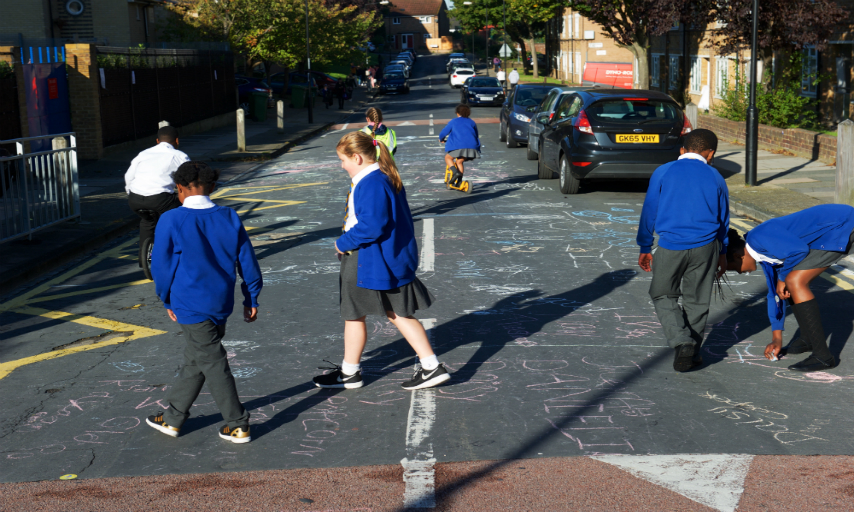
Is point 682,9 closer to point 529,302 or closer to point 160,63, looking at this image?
point 160,63

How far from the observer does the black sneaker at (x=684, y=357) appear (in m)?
5.75

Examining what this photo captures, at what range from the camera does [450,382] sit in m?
5.75

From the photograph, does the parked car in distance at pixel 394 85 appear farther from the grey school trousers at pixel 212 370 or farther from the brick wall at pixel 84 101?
the grey school trousers at pixel 212 370

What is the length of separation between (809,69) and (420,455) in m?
22.9

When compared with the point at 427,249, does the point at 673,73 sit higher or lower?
higher

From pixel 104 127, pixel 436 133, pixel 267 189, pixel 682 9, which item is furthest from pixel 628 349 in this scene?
pixel 436 133

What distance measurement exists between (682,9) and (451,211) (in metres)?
14.8

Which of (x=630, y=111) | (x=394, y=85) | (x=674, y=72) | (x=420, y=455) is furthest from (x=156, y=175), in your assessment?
(x=394, y=85)

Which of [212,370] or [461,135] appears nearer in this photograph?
[212,370]

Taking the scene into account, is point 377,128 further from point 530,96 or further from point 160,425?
point 530,96

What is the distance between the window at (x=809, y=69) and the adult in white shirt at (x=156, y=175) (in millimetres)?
19095

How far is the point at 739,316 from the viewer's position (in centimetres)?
726

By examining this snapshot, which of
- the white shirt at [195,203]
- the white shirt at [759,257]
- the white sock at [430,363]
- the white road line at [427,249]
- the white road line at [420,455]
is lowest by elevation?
the white road line at [420,455]

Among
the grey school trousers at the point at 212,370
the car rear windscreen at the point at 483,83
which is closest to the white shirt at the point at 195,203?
the grey school trousers at the point at 212,370
